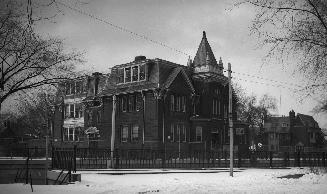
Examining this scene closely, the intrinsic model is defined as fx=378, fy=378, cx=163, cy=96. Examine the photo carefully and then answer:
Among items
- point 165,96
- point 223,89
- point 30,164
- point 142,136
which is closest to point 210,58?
point 223,89

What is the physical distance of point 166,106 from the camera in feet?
142

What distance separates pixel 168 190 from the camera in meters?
12.4

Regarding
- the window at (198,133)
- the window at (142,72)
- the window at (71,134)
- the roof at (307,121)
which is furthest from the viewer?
the roof at (307,121)

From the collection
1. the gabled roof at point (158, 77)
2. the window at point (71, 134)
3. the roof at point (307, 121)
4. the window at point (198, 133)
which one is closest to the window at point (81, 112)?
the window at point (71, 134)

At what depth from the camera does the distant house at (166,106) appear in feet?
141

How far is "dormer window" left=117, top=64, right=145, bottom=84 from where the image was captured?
4497 cm

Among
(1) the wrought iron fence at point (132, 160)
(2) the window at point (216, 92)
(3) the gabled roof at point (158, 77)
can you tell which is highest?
(3) the gabled roof at point (158, 77)

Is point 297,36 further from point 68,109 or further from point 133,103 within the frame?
point 68,109

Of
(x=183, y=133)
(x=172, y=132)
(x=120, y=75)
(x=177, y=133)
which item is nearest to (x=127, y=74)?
(x=120, y=75)

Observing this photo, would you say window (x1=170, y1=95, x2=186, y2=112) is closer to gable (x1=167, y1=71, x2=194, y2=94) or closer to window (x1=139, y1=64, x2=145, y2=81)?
gable (x1=167, y1=71, x2=194, y2=94)

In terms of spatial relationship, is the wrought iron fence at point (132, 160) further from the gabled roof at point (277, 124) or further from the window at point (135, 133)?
the gabled roof at point (277, 124)

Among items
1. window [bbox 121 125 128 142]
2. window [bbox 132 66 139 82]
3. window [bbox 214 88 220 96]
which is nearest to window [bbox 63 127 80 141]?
window [bbox 121 125 128 142]

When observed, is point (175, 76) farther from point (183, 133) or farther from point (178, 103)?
point (183, 133)

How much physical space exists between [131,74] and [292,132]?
63.3 metres
